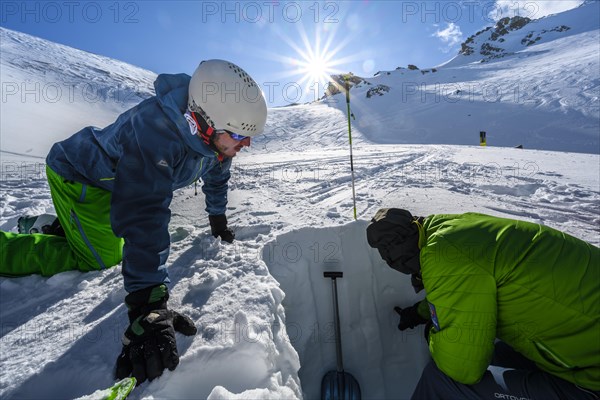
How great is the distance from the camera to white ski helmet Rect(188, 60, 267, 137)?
1.77 m

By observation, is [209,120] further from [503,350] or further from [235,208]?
[503,350]

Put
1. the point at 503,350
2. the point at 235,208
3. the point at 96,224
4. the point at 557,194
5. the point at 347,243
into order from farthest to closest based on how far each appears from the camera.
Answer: the point at 557,194, the point at 235,208, the point at 347,243, the point at 96,224, the point at 503,350

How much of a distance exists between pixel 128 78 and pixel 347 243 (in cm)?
2655

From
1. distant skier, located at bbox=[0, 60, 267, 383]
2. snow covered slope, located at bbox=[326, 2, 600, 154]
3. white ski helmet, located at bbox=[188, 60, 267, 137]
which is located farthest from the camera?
snow covered slope, located at bbox=[326, 2, 600, 154]

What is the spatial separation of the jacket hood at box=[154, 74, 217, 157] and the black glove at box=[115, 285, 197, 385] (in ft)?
2.87

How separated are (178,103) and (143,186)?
22.1 inches

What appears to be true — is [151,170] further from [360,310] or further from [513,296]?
[360,310]

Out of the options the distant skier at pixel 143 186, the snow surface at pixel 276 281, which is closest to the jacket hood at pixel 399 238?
the snow surface at pixel 276 281

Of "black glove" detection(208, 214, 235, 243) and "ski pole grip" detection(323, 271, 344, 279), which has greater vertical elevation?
"black glove" detection(208, 214, 235, 243)

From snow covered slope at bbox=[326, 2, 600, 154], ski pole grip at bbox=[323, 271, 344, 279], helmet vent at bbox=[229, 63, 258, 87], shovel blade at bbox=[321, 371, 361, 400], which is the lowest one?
shovel blade at bbox=[321, 371, 361, 400]

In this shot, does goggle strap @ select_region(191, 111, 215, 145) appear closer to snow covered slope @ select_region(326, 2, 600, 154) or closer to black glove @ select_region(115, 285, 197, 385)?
black glove @ select_region(115, 285, 197, 385)

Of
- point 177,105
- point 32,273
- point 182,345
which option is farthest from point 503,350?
point 32,273

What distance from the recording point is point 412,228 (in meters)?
1.89

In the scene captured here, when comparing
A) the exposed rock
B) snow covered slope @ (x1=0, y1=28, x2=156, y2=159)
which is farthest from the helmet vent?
the exposed rock
